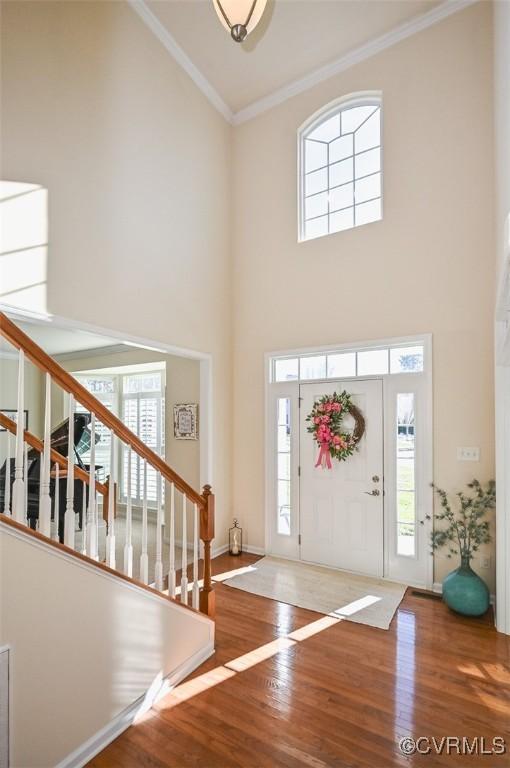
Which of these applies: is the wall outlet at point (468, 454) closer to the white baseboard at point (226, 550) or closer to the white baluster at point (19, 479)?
the white baseboard at point (226, 550)

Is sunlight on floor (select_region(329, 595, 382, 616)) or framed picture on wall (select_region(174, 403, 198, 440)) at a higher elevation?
framed picture on wall (select_region(174, 403, 198, 440))

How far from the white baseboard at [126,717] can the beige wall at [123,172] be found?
234 centimetres

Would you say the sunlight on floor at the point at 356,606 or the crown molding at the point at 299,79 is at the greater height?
the crown molding at the point at 299,79

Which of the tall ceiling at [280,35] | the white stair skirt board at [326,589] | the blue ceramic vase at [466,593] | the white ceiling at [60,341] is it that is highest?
the tall ceiling at [280,35]

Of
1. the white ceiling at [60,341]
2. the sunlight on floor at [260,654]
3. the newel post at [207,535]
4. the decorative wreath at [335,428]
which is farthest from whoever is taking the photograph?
the white ceiling at [60,341]

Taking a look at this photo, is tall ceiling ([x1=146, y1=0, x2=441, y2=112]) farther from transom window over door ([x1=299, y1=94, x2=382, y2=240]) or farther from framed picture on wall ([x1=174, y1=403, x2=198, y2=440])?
framed picture on wall ([x1=174, y1=403, x2=198, y2=440])

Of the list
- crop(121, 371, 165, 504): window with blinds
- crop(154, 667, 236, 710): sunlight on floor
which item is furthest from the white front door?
crop(121, 371, 165, 504): window with blinds

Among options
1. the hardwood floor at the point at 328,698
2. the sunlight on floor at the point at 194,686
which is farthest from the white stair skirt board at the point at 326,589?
the sunlight on floor at the point at 194,686

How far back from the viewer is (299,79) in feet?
15.5

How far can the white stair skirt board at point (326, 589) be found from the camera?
3.34 m

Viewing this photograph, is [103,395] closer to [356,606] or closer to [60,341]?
[60,341]

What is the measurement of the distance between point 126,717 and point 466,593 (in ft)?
8.70

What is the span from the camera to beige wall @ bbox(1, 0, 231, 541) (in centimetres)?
303

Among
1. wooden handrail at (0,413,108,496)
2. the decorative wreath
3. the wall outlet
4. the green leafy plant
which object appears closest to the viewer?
wooden handrail at (0,413,108,496)
